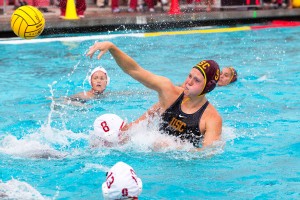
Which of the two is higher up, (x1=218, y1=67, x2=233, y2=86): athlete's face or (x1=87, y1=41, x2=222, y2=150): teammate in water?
(x1=87, y1=41, x2=222, y2=150): teammate in water

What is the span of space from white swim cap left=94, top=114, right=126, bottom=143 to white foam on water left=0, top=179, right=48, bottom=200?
40.7 inches

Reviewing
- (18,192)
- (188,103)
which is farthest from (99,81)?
(18,192)

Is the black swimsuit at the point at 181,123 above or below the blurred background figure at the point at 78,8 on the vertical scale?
below

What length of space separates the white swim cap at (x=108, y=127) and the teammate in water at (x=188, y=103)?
137mm

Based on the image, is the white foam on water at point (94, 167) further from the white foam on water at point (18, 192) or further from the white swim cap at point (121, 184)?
the white swim cap at point (121, 184)

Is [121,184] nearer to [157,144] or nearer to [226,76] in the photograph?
[157,144]

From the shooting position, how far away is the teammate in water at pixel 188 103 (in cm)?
590

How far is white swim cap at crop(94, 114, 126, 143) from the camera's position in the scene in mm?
5902

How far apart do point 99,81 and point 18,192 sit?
13.4 ft

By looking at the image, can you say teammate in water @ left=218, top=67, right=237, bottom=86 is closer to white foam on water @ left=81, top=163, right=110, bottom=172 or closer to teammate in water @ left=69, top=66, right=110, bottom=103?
teammate in water @ left=69, top=66, right=110, bottom=103

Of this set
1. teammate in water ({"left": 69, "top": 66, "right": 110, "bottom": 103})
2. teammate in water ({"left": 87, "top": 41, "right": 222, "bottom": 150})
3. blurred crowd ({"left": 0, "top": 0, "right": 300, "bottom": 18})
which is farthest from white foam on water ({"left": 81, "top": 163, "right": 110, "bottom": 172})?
blurred crowd ({"left": 0, "top": 0, "right": 300, "bottom": 18})

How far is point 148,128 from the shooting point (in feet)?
20.5

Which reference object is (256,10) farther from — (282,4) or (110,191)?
(110,191)

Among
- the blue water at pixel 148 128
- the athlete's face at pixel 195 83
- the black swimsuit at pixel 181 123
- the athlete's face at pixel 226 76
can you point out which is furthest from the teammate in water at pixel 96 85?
the athlete's face at pixel 195 83
